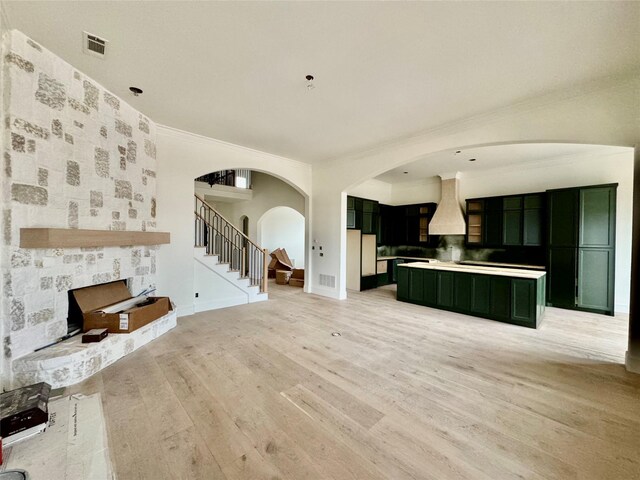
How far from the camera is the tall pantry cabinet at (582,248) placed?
493cm

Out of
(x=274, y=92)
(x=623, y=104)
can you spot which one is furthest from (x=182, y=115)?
(x=623, y=104)

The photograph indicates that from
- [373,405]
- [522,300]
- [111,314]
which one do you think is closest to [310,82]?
[373,405]

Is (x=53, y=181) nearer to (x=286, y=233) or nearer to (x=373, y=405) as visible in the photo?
(x=373, y=405)

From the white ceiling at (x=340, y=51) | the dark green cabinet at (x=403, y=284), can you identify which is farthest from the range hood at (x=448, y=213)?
the white ceiling at (x=340, y=51)

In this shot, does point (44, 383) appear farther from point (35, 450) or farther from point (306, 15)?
point (306, 15)

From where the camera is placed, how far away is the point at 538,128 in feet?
11.0

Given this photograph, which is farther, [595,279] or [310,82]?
[595,279]

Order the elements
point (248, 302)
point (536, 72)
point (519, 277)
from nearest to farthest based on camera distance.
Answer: point (536, 72) < point (519, 277) < point (248, 302)

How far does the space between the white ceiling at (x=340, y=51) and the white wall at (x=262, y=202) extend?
443 cm

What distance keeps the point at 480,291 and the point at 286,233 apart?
7.40 metres

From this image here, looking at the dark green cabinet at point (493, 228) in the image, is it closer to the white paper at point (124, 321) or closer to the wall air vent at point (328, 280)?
the wall air vent at point (328, 280)

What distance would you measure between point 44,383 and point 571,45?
5933 millimetres

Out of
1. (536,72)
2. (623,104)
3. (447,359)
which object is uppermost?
(536,72)

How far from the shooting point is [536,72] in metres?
2.79
